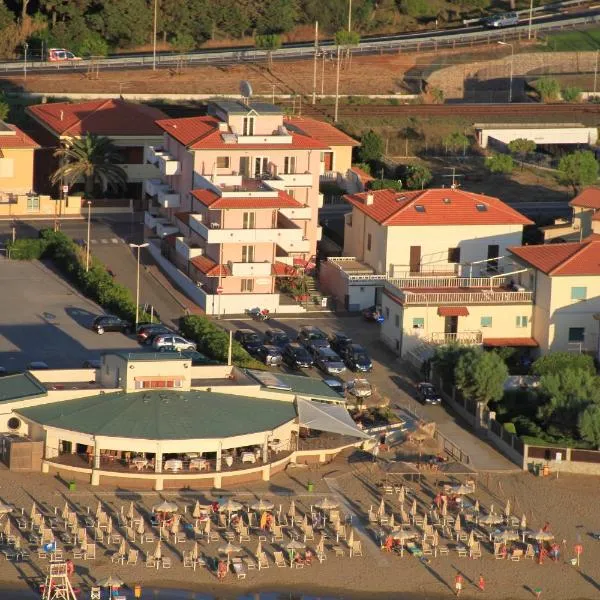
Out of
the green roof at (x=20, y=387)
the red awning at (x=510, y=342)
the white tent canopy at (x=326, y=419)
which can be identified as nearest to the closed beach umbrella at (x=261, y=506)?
the white tent canopy at (x=326, y=419)

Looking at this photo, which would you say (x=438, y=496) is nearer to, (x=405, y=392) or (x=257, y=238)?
(x=405, y=392)

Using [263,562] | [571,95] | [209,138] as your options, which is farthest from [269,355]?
[571,95]

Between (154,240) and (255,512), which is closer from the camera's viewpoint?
(255,512)

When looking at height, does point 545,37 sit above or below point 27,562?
above

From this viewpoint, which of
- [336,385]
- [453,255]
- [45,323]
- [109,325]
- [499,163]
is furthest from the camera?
[499,163]

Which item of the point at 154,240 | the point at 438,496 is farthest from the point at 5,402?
the point at 154,240

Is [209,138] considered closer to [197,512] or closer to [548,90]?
[197,512]

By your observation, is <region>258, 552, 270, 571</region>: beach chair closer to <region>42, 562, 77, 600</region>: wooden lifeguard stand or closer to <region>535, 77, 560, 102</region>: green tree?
<region>42, 562, 77, 600</region>: wooden lifeguard stand

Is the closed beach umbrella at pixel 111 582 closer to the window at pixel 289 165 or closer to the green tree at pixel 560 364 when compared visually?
the green tree at pixel 560 364
